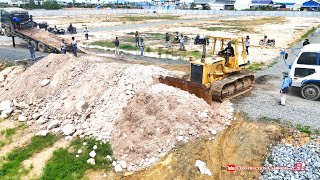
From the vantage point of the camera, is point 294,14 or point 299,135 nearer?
point 299,135

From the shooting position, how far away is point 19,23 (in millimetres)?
25125

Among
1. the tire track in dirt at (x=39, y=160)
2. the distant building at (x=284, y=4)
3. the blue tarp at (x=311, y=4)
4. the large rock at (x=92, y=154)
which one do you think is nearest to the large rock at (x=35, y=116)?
the tire track in dirt at (x=39, y=160)

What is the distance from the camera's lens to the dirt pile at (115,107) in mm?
10508

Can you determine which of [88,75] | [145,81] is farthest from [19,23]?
[145,81]

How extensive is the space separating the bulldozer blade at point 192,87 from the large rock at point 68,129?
4.27m

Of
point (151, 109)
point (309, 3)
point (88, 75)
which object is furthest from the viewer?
point (309, 3)

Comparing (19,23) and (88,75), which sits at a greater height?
(19,23)

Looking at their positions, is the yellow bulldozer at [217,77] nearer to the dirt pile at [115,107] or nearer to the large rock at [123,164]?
the dirt pile at [115,107]

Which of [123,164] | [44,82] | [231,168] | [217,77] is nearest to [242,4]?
[217,77]

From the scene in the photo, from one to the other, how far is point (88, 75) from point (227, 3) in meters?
105

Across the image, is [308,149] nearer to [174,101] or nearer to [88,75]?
[174,101]

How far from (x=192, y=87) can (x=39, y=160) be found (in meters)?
6.33

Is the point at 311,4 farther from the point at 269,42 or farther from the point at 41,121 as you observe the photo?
the point at 41,121

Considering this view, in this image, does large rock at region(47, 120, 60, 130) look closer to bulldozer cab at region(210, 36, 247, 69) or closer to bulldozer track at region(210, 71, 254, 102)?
bulldozer track at region(210, 71, 254, 102)
